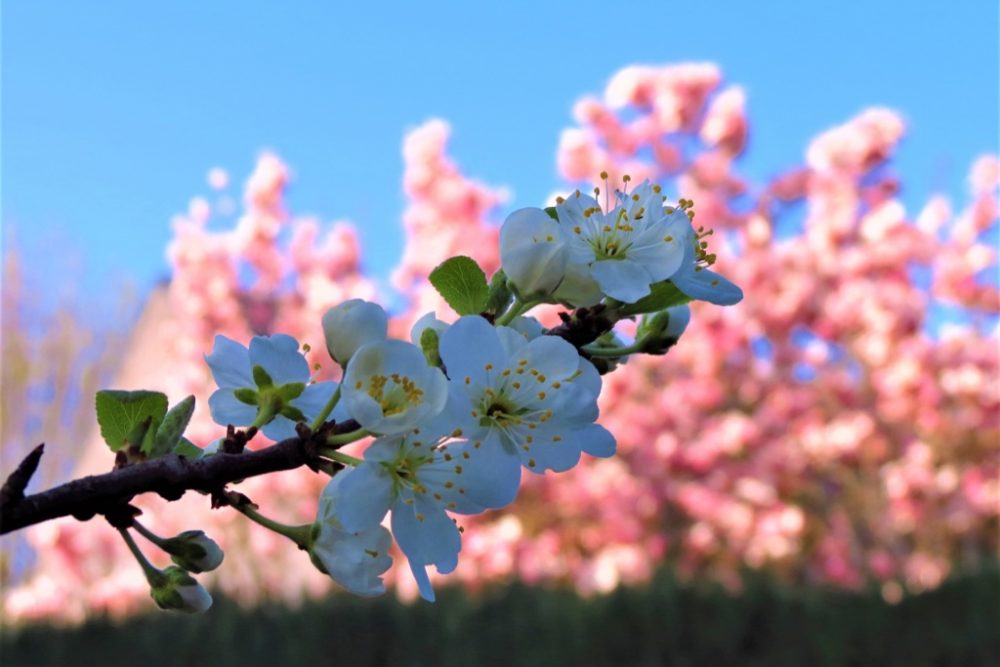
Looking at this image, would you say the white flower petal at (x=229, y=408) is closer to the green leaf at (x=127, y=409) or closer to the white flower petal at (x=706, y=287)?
the green leaf at (x=127, y=409)

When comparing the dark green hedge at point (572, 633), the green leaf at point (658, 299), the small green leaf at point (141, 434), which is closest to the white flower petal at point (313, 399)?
the small green leaf at point (141, 434)

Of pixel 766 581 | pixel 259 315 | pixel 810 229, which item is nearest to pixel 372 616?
pixel 766 581

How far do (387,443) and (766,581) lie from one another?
424cm

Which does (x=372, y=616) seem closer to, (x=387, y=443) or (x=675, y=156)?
(x=387, y=443)

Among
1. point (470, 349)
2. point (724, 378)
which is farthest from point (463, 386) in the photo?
point (724, 378)

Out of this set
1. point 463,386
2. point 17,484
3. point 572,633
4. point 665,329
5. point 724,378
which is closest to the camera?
point 17,484

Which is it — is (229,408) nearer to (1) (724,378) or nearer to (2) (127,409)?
(2) (127,409)

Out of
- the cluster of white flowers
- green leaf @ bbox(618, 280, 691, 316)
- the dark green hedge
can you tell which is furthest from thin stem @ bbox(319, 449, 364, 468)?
the dark green hedge

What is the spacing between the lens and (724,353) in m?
7.12

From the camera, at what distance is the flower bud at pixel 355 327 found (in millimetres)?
664

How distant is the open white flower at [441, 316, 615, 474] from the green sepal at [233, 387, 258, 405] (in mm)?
161

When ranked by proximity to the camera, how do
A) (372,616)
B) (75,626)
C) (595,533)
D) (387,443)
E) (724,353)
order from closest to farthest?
(387,443)
(372,616)
(75,626)
(595,533)
(724,353)

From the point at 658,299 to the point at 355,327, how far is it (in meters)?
0.21

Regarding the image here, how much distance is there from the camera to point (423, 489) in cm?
65
